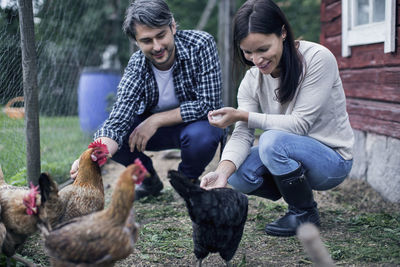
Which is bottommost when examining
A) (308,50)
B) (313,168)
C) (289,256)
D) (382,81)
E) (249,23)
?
(289,256)

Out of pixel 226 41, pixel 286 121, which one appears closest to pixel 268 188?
pixel 286 121

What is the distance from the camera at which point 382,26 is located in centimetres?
354

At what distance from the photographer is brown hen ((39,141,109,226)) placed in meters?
2.23

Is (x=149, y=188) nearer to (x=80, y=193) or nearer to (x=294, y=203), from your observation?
(x=80, y=193)

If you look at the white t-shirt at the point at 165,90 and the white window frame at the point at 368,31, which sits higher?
the white window frame at the point at 368,31

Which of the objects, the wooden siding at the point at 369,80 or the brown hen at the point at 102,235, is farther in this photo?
the wooden siding at the point at 369,80

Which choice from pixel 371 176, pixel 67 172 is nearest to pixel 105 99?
pixel 67 172

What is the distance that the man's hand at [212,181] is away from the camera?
7.96 ft

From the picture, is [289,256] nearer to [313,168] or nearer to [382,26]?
[313,168]

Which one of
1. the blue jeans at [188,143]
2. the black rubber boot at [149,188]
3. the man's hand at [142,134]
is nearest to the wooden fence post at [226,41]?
the black rubber boot at [149,188]

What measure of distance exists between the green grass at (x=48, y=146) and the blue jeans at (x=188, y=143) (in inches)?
31.0

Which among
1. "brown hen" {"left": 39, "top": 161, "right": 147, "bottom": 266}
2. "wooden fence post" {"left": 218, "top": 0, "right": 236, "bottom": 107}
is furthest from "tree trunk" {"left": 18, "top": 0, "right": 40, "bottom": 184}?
"wooden fence post" {"left": 218, "top": 0, "right": 236, "bottom": 107}

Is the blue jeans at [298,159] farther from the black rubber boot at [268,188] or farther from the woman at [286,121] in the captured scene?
the black rubber boot at [268,188]

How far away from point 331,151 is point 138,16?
1587mm
